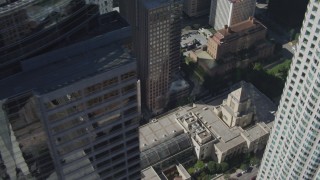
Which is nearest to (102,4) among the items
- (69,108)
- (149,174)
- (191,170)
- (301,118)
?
(69,108)

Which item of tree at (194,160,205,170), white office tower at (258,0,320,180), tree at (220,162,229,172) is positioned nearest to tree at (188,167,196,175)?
tree at (194,160,205,170)

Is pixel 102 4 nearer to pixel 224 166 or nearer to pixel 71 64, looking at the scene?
pixel 71 64

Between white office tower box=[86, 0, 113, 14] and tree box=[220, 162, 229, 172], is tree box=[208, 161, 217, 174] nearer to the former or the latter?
tree box=[220, 162, 229, 172]

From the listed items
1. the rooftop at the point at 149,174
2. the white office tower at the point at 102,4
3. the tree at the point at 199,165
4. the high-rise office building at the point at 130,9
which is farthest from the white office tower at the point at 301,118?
the high-rise office building at the point at 130,9

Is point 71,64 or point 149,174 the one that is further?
point 149,174

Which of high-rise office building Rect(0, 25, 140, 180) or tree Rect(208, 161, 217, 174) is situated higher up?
high-rise office building Rect(0, 25, 140, 180)

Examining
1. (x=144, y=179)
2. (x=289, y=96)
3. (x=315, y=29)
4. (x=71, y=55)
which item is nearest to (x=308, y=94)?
(x=289, y=96)

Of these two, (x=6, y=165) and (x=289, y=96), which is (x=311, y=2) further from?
(x=6, y=165)
